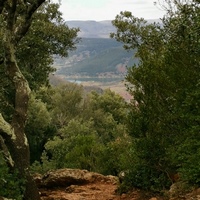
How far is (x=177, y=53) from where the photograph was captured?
34.6 ft

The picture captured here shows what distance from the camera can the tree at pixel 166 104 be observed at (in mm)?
9781

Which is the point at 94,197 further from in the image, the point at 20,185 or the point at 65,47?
the point at 65,47

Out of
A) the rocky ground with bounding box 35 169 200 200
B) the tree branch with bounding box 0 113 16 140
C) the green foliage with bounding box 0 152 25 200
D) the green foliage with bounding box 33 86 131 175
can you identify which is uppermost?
the tree branch with bounding box 0 113 16 140

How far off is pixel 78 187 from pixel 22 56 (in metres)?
5.95

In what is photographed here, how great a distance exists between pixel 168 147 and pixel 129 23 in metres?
11.2

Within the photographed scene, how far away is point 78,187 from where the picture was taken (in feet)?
48.5

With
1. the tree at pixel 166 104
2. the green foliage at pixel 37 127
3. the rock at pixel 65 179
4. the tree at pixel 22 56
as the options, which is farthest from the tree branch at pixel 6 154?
the green foliage at pixel 37 127

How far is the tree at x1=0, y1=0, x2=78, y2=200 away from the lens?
9820 mm

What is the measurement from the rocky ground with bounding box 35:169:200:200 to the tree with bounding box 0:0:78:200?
3.03m

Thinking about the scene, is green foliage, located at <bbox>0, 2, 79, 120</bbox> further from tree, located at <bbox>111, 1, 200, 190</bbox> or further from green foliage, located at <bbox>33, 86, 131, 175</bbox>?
green foliage, located at <bbox>33, 86, 131, 175</bbox>

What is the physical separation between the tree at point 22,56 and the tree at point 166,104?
3.63m

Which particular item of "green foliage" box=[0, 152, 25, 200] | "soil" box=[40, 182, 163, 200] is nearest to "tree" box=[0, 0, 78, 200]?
"green foliage" box=[0, 152, 25, 200]

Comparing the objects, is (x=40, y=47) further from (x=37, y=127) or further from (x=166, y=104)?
(x=37, y=127)

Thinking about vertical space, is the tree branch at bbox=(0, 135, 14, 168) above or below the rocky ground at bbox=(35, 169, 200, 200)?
above
